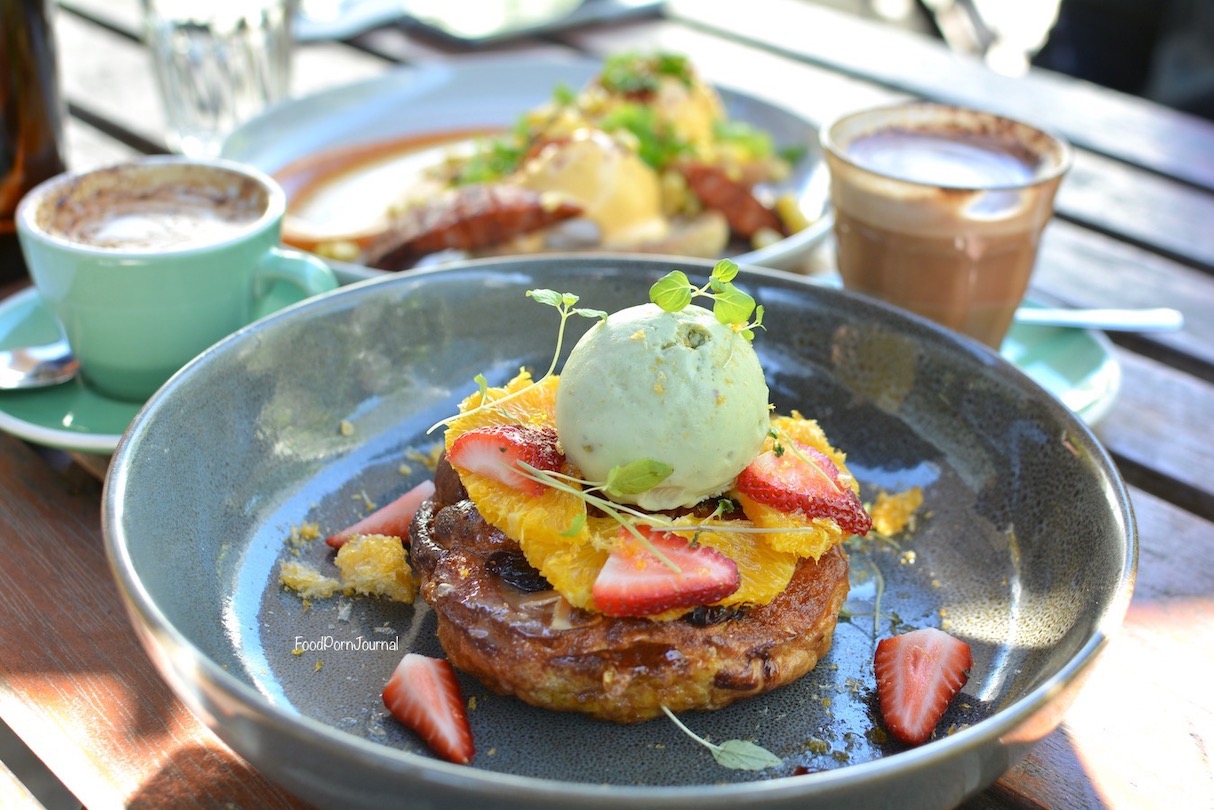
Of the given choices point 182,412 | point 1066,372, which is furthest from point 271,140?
point 1066,372

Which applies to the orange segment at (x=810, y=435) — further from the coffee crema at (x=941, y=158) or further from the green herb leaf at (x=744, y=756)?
the coffee crema at (x=941, y=158)

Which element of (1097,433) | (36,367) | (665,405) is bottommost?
(1097,433)

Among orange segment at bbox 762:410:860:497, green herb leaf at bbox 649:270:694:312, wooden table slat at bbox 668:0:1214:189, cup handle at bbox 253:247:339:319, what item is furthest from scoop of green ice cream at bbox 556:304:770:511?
wooden table slat at bbox 668:0:1214:189

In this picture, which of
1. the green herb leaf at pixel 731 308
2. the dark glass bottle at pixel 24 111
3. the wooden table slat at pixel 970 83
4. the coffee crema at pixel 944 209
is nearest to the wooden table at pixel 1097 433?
the wooden table slat at pixel 970 83

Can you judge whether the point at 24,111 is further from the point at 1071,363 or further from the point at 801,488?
the point at 1071,363

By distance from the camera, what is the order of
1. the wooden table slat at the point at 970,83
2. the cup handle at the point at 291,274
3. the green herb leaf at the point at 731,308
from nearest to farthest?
the green herb leaf at the point at 731,308, the cup handle at the point at 291,274, the wooden table slat at the point at 970,83

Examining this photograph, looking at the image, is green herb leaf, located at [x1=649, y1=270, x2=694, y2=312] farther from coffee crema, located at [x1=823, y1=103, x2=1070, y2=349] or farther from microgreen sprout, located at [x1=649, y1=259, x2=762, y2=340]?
coffee crema, located at [x1=823, y1=103, x2=1070, y2=349]

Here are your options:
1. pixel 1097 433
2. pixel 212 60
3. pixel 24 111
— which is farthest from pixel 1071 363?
pixel 212 60
